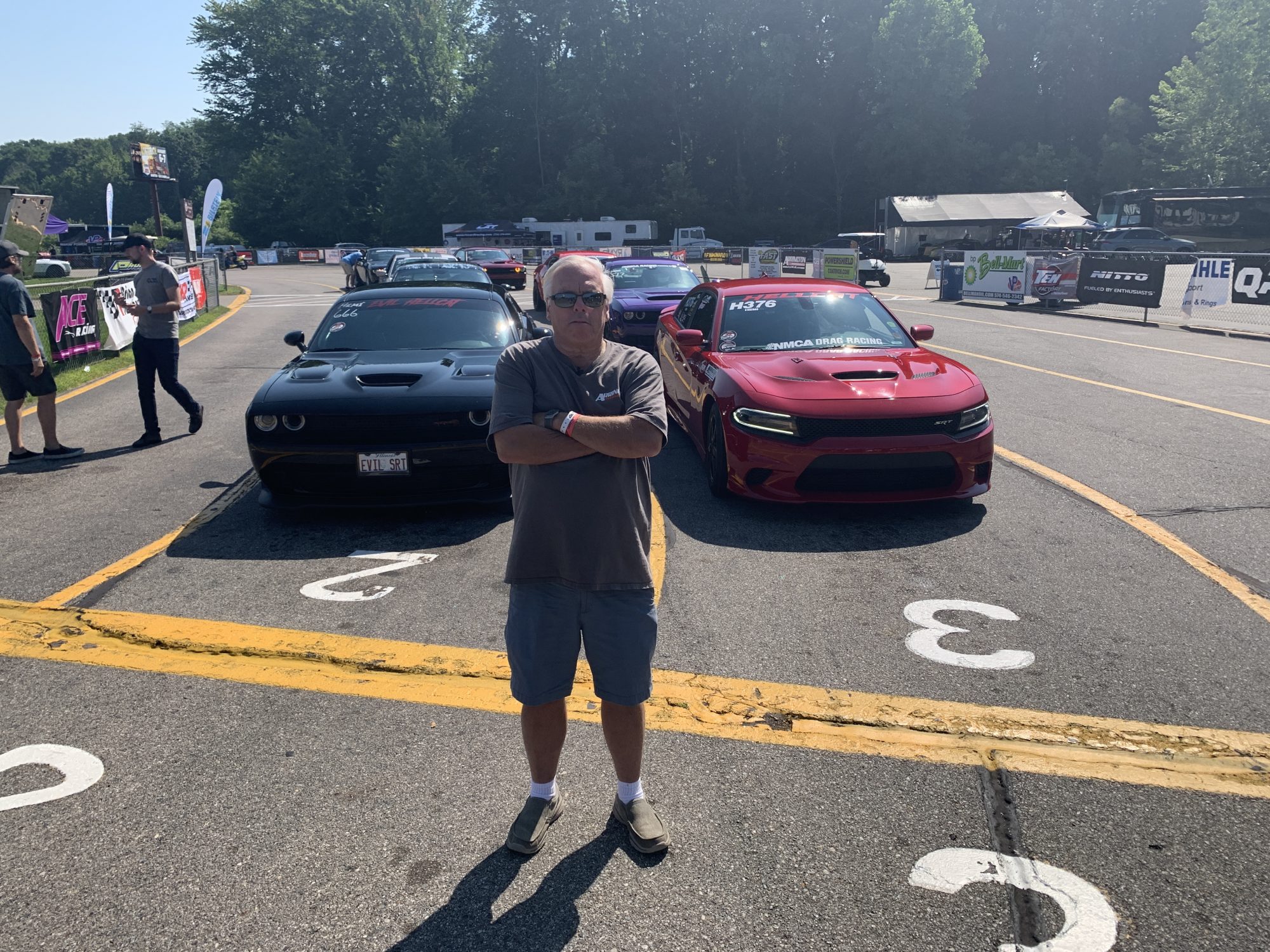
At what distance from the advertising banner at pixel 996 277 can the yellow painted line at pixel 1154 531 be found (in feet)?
58.7

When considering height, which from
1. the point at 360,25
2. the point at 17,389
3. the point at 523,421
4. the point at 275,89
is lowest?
the point at 17,389

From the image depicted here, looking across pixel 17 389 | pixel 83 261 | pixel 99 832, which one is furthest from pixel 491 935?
pixel 83 261

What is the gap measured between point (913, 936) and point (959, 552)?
3.48 m

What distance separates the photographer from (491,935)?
2.54 meters

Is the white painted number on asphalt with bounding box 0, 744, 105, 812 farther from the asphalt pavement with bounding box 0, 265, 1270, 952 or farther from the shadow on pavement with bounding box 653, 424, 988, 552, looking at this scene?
the shadow on pavement with bounding box 653, 424, 988, 552

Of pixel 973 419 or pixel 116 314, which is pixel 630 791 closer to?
pixel 973 419

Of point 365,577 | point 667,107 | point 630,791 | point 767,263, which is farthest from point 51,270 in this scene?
point 667,107

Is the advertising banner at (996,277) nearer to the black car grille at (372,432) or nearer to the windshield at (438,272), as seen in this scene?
the windshield at (438,272)

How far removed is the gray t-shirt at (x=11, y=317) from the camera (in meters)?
7.75

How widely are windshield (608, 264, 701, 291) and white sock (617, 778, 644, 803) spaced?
38.4 feet

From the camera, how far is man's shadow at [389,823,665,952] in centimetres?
251

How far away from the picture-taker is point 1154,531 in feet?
19.7

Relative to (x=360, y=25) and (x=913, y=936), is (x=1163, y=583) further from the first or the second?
(x=360, y=25)

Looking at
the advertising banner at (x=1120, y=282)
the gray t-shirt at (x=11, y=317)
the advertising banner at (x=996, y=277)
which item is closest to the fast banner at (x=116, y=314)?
the gray t-shirt at (x=11, y=317)
